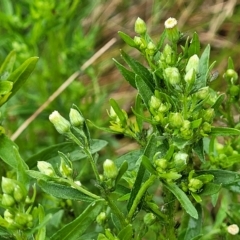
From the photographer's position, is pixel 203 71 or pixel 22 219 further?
pixel 203 71

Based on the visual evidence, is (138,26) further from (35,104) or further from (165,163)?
(35,104)

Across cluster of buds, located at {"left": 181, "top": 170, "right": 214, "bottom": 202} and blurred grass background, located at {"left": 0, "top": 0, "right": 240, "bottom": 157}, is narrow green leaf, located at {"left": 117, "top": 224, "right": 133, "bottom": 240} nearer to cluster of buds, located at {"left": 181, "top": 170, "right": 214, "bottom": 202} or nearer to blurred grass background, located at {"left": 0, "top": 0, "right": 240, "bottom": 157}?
cluster of buds, located at {"left": 181, "top": 170, "right": 214, "bottom": 202}

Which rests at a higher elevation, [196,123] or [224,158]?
[196,123]

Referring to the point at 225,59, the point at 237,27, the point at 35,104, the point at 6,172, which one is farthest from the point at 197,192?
the point at 237,27

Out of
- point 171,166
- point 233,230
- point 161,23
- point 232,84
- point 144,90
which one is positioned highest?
point 144,90

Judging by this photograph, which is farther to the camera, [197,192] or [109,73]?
[109,73]

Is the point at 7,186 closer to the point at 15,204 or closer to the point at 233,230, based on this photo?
the point at 15,204

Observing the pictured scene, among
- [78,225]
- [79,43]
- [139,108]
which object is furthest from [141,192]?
[79,43]
